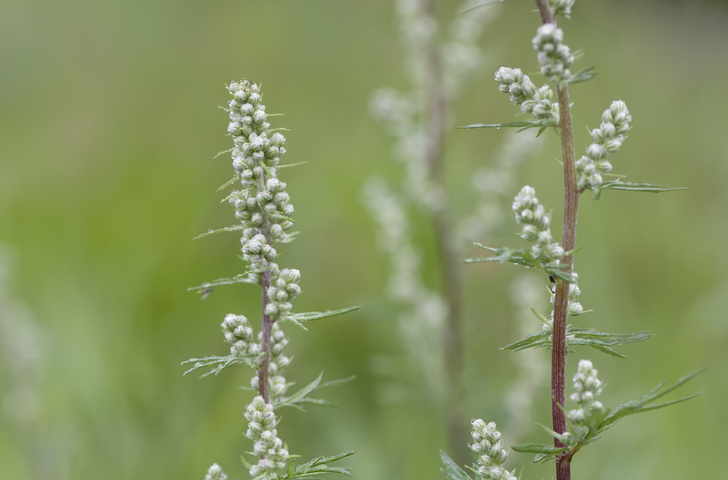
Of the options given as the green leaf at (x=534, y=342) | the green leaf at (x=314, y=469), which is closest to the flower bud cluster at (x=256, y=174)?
the green leaf at (x=314, y=469)

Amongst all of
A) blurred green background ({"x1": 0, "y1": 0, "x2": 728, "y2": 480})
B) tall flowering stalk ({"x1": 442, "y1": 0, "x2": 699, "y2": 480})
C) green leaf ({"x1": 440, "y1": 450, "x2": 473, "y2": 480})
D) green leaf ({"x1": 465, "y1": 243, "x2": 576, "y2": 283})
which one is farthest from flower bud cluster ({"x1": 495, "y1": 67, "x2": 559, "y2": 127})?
blurred green background ({"x1": 0, "y1": 0, "x2": 728, "y2": 480})

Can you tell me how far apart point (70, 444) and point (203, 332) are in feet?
4.88

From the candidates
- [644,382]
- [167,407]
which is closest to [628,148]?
[644,382]

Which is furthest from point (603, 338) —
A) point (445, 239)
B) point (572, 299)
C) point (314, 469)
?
point (445, 239)

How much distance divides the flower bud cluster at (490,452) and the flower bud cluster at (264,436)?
1.50 ft

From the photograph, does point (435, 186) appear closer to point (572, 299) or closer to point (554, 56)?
point (572, 299)

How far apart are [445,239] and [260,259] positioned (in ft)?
10.1

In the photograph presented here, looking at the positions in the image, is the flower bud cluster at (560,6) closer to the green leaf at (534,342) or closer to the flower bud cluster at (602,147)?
the flower bud cluster at (602,147)

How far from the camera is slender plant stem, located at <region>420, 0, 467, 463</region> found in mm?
4602

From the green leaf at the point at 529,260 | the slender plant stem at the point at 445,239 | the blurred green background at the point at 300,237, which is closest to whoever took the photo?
the green leaf at the point at 529,260

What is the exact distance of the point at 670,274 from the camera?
6.96 m

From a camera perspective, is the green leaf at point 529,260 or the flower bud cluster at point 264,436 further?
the flower bud cluster at point 264,436

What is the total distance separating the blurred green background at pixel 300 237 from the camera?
16.2 ft

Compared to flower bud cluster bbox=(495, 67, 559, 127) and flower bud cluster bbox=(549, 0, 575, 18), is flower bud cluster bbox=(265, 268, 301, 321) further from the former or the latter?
flower bud cluster bbox=(549, 0, 575, 18)
